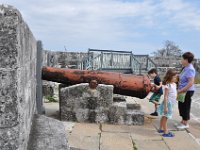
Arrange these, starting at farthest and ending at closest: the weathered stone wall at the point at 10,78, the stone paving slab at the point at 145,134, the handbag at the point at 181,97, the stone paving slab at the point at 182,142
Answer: the handbag at the point at 181,97, the stone paving slab at the point at 145,134, the stone paving slab at the point at 182,142, the weathered stone wall at the point at 10,78

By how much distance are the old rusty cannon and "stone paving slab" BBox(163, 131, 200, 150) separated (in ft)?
4.37

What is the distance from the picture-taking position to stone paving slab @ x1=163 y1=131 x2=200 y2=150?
6.00m

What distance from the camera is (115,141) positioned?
20.1 feet

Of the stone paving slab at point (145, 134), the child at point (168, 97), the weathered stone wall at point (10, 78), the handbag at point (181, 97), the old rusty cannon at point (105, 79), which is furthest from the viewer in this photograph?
the old rusty cannon at point (105, 79)

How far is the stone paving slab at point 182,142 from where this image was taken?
6.00m

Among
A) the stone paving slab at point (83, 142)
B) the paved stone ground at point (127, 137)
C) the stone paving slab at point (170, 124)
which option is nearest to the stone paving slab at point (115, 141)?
the paved stone ground at point (127, 137)

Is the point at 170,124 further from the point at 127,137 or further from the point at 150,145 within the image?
the point at 150,145

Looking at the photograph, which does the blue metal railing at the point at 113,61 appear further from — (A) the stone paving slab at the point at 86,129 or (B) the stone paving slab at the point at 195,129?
(A) the stone paving slab at the point at 86,129

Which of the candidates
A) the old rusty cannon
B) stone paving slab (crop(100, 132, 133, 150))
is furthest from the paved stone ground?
the old rusty cannon

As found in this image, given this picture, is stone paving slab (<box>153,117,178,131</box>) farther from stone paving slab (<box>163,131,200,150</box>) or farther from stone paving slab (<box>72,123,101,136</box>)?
stone paving slab (<box>72,123,101,136</box>)

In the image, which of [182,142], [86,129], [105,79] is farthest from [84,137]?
[105,79]

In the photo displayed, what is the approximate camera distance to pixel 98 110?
7.48 metres

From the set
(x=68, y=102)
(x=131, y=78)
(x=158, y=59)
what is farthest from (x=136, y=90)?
(x=158, y=59)

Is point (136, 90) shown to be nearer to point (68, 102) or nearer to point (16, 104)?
point (68, 102)
